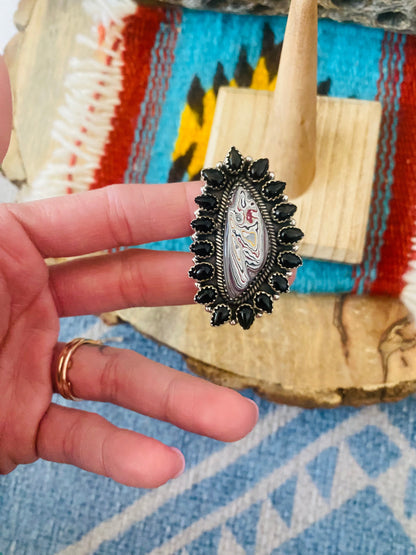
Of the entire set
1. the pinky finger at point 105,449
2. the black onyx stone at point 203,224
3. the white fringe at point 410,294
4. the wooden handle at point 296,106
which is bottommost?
the pinky finger at point 105,449

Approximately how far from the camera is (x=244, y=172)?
74 centimetres

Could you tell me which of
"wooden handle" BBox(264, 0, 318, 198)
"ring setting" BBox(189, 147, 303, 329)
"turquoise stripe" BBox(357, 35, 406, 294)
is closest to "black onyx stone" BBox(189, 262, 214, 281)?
"ring setting" BBox(189, 147, 303, 329)

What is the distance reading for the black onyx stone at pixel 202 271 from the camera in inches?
28.2

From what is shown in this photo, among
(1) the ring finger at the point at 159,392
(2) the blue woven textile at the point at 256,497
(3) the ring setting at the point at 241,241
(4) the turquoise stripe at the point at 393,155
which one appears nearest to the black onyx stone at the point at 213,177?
(3) the ring setting at the point at 241,241

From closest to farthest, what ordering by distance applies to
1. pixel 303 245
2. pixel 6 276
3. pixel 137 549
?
pixel 6 276 → pixel 303 245 → pixel 137 549

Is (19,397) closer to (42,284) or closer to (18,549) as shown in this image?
(42,284)

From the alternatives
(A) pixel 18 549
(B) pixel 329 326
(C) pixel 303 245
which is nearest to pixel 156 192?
(C) pixel 303 245

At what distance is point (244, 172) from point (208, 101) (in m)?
0.36

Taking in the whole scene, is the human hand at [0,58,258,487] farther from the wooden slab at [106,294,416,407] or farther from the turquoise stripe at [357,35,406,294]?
the turquoise stripe at [357,35,406,294]

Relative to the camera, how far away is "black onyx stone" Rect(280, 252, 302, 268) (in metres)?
0.72

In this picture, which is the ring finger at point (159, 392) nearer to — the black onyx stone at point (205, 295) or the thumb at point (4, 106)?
the black onyx stone at point (205, 295)

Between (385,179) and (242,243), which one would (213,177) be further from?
(385,179)

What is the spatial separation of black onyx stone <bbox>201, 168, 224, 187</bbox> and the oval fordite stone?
0.07ft

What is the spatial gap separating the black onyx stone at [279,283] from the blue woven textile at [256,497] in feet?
1.27
